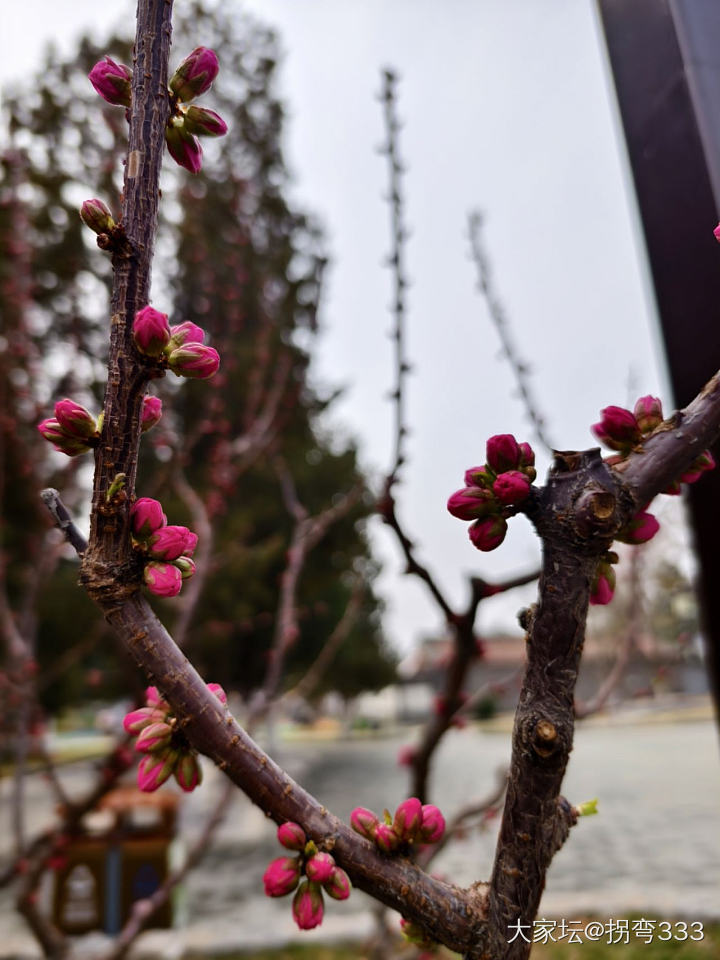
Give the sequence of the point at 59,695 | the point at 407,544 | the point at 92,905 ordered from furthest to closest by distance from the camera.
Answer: the point at 59,695 < the point at 92,905 < the point at 407,544

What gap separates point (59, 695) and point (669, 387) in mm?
10802

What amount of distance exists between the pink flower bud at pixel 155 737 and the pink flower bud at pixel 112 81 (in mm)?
473

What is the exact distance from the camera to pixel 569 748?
0.44 meters

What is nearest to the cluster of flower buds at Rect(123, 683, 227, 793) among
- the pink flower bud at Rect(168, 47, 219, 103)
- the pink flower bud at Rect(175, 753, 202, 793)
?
the pink flower bud at Rect(175, 753, 202, 793)

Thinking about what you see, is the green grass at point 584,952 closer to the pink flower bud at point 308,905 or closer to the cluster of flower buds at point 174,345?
the pink flower bud at point 308,905

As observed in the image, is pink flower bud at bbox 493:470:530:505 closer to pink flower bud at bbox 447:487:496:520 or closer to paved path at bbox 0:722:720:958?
pink flower bud at bbox 447:487:496:520

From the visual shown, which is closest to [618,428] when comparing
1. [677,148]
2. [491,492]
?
[491,492]

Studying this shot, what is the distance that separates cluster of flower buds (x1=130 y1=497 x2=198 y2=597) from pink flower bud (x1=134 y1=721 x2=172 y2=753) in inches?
4.8

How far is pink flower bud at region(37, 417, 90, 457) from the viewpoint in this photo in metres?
0.47

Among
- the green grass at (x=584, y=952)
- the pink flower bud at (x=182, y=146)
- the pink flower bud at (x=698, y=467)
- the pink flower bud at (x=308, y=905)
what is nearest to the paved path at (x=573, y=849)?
Answer: the green grass at (x=584, y=952)

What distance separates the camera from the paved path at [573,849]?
3900 millimetres

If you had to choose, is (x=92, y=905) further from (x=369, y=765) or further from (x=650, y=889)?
(x=369, y=765)

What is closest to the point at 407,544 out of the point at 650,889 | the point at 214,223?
the point at 650,889

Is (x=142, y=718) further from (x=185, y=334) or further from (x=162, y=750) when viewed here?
(x=185, y=334)
